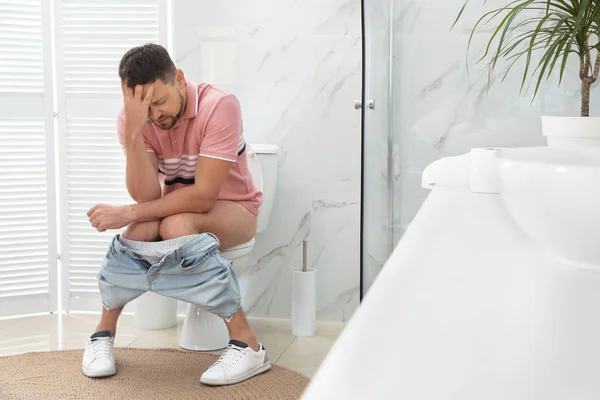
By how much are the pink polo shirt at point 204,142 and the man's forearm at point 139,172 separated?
0.09m

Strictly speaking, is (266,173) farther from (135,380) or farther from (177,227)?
(135,380)

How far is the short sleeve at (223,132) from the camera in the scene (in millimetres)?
2043

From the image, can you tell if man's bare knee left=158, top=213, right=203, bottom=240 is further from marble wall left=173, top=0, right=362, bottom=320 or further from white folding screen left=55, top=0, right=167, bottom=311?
white folding screen left=55, top=0, right=167, bottom=311

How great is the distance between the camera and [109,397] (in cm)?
187

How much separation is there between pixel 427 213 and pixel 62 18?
2.46 m

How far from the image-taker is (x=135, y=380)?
200 centimetres

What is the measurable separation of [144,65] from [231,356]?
2.69 feet

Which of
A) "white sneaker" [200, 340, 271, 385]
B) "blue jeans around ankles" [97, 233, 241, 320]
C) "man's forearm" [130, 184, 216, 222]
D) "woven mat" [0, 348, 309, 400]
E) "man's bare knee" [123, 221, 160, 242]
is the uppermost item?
"man's forearm" [130, 184, 216, 222]

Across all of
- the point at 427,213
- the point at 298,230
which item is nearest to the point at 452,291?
the point at 427,213

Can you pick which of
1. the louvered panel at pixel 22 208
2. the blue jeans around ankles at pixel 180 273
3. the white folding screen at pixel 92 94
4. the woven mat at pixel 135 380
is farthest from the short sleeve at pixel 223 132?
the louvered panel at pixel 22 208

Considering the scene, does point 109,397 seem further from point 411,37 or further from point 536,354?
point 536,354

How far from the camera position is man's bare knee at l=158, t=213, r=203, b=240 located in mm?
1994

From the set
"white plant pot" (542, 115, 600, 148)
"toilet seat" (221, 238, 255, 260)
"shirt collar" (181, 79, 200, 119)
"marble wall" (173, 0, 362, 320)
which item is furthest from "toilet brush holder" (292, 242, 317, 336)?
"white plant pot" (542, 115, 600, 148)

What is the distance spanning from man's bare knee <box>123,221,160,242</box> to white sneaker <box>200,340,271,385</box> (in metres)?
0.36
